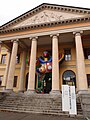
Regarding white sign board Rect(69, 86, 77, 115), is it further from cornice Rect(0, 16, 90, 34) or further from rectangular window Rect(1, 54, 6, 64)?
rectangular window Rect(1, 54, 6, 64)

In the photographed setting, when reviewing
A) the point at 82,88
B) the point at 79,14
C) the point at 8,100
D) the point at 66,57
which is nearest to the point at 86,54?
the point at 66,57

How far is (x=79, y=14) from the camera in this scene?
17438mm

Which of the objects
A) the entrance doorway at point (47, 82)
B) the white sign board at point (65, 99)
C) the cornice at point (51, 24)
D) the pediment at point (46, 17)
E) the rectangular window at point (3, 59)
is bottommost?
the white sign board at point (65, 99)

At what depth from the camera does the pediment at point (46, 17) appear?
18016 mm

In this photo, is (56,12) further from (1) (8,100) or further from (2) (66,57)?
(1) (8,100)

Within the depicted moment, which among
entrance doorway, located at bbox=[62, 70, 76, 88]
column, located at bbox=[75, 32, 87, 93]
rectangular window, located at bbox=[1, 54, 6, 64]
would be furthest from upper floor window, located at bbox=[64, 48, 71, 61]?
rectangular window, located at bbox=[1, 54, 6, 64]

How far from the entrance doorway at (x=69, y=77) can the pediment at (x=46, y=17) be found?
28.6ft

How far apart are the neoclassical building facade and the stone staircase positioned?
2.36m

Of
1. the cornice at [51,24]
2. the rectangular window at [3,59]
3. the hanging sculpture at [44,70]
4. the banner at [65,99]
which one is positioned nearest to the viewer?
the banner at [65,99]

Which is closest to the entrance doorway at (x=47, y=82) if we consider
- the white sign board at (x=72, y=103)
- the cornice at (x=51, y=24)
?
the cornice at (x=51, y=24)

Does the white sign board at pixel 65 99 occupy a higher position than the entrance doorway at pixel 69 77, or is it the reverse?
the entrance doorway at pixel 69 77

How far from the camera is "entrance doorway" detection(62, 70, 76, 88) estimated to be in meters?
19.4

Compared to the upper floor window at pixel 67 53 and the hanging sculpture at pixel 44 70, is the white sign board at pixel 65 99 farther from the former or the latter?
the upper floor window at pixel 67 53

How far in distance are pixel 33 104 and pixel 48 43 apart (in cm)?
1259
